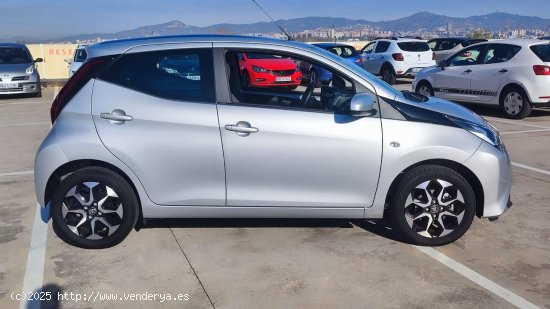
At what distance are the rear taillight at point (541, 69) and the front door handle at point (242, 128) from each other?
8.02 metres

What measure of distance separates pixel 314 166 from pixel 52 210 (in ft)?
7.00

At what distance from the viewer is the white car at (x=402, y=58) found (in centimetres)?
1823

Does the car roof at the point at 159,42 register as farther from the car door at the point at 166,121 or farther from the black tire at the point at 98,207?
the black tire at the point at 98,207

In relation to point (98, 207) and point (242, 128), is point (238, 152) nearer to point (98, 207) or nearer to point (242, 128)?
point (242, 128)

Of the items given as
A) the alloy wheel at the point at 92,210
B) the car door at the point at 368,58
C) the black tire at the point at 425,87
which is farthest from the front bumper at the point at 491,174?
the car door at the point at 368,58

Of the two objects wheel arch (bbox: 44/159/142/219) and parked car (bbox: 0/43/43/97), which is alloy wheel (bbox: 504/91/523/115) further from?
parked car (bbox: 0/43/43/97)

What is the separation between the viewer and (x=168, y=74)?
13.8 ft

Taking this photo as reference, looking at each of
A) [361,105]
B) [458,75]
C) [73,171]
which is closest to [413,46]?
[458,75]

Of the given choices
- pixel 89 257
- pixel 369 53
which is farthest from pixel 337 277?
pixel 369 53

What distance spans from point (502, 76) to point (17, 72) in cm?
1317

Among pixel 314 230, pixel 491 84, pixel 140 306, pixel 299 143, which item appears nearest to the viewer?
pixel 140 306

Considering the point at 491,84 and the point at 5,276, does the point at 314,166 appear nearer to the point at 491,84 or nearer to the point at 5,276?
the point at 5,276

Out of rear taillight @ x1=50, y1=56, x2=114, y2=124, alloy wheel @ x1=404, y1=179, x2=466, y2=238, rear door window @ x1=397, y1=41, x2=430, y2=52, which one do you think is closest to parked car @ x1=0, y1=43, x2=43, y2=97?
rear door window @ x1=397, y1=41, x2=430, y2=52

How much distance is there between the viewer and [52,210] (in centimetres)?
421
